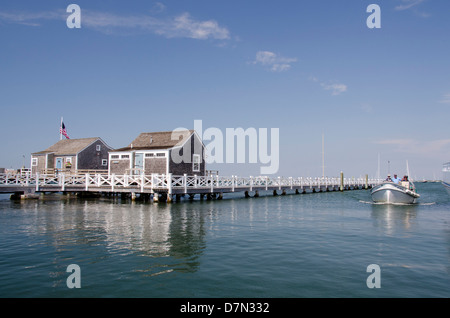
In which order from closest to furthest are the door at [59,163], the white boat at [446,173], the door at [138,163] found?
the white boat at [446,173], the door at [138,163], the door at [59,163]

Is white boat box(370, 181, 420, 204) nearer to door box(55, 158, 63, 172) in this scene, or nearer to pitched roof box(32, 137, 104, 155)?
pitched roof box(32, 137, 104, 155)

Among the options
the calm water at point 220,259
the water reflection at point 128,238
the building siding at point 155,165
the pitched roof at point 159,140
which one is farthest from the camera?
the pitched roof at point 159,140

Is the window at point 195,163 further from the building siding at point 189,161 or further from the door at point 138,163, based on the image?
the door at point 138,163

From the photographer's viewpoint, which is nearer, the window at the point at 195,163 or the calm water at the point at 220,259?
the calm water at the point at 220,259

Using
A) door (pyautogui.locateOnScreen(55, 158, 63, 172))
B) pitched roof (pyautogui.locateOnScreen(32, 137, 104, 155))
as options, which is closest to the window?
pitched roof (pyautogui.locateOnScreen(32, 137, 104, 155))

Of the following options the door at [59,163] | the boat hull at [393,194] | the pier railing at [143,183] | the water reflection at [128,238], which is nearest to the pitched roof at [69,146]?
the door at [59,163]

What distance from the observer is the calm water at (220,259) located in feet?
24.0

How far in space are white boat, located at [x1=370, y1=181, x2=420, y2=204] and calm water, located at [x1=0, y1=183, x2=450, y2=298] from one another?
12508mm

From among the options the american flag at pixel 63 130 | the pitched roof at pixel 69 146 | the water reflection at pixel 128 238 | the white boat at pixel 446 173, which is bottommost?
the water reflection at pixel 128 238

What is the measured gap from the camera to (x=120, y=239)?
12.5 meters

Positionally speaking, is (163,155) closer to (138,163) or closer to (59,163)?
(138,163)

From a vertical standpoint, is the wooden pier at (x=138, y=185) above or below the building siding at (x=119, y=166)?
below

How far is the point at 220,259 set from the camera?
32.1 feet
